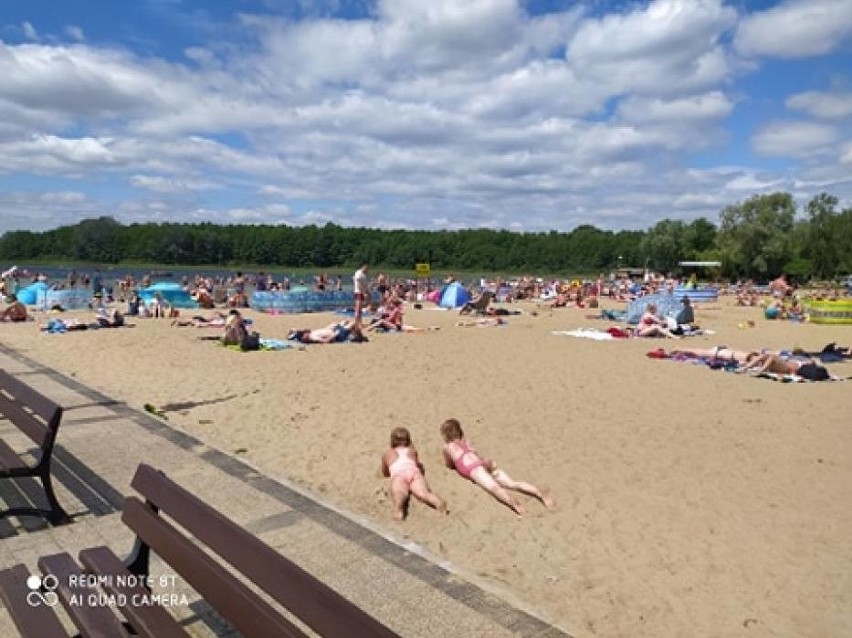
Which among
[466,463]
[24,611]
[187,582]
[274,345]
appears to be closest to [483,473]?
[466,463]

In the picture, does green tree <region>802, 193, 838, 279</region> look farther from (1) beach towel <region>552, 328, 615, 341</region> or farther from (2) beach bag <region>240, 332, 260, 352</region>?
(2) beach bag <region>240, 332, 260, 352</region>

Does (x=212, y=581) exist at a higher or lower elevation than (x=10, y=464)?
higher

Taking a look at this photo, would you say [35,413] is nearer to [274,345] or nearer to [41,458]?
[41,458]

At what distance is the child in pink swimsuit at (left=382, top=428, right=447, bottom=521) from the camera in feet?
14.6

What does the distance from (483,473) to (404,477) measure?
70cm

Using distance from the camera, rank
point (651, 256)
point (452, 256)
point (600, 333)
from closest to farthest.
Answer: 1. point (600, 333)
2. point (651, 256)
3. point (452, 256)

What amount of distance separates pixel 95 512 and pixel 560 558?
9.41ft

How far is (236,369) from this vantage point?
33.7 feet

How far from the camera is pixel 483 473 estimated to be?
197 inches

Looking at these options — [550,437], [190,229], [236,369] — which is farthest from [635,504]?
[190,229]

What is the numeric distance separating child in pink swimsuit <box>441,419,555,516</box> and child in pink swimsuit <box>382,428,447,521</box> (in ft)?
1.36

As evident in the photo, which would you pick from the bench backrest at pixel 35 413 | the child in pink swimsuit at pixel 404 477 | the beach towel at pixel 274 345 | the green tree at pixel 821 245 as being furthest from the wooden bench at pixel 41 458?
the green tree at pixel 821 245

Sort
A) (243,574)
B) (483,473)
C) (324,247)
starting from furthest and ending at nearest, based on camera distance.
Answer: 1. (324,247)
2. (483,473)
3. (243,574)

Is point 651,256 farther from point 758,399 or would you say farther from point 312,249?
point 758,399
